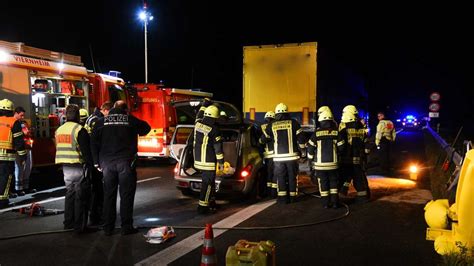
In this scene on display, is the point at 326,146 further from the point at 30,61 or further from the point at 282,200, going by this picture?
the point at 30,61

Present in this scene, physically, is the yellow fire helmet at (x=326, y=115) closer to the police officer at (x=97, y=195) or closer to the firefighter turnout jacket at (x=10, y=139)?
the police officer at (x=97, y=195)

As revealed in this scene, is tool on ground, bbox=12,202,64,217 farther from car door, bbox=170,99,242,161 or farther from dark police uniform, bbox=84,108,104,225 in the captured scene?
car door, bbox=170,99,242,161

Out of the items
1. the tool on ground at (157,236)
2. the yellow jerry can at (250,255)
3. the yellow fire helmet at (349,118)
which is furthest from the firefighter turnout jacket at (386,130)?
the yellow jerry can at (250,255)

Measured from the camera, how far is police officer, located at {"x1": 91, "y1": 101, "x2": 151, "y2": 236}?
624 centimetres

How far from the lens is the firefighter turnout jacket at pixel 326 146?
805cm

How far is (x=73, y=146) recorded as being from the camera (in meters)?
6.45

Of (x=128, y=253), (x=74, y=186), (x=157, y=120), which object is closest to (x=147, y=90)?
(x=157, y=120)

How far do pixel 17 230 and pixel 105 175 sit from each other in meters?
1.60

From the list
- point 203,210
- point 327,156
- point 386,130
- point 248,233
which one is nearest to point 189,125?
point 203,210

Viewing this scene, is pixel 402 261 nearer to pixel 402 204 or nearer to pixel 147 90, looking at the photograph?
pixel 402 204

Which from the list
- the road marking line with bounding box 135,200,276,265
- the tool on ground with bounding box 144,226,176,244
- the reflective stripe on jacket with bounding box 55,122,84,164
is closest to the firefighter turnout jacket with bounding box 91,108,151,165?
the reflective stripe on jacket with bounding box 55,122,84,164

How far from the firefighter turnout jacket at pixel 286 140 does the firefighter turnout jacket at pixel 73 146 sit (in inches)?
137

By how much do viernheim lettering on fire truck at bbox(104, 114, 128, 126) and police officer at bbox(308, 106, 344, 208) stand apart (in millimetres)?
3516

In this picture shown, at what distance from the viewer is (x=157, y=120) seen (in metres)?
14.3
